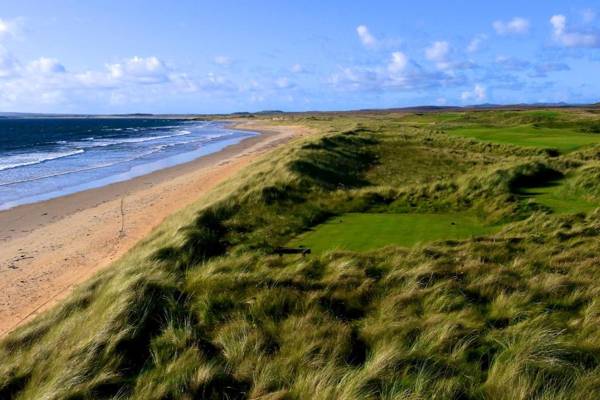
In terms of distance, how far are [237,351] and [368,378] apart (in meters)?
1.51

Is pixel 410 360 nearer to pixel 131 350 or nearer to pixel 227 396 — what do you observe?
pixel 227 396

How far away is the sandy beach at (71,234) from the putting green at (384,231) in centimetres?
569

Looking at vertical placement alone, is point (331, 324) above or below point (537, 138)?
above

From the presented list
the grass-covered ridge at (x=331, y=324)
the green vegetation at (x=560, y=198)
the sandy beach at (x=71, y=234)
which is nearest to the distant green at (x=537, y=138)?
the green vegetation at (x=560, y=198)

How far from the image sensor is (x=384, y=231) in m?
10.5

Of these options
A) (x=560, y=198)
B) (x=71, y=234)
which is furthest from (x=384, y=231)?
(x=71, y=234)

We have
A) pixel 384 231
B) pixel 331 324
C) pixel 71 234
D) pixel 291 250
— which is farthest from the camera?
pixel 71 234

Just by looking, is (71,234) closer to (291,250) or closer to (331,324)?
(291,250)

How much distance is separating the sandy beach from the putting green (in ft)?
18.7

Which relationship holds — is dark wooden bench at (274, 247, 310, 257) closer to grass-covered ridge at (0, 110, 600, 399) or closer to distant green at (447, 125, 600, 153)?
grass-covered ridge at (0, 110, 600, 399)

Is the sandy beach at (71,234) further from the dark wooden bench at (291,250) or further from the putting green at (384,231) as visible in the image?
the putting green at (384,231)

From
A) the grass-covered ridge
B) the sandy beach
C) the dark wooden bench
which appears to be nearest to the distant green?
the sandy beach

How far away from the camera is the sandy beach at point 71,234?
460 inches

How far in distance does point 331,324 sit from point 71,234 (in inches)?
552
